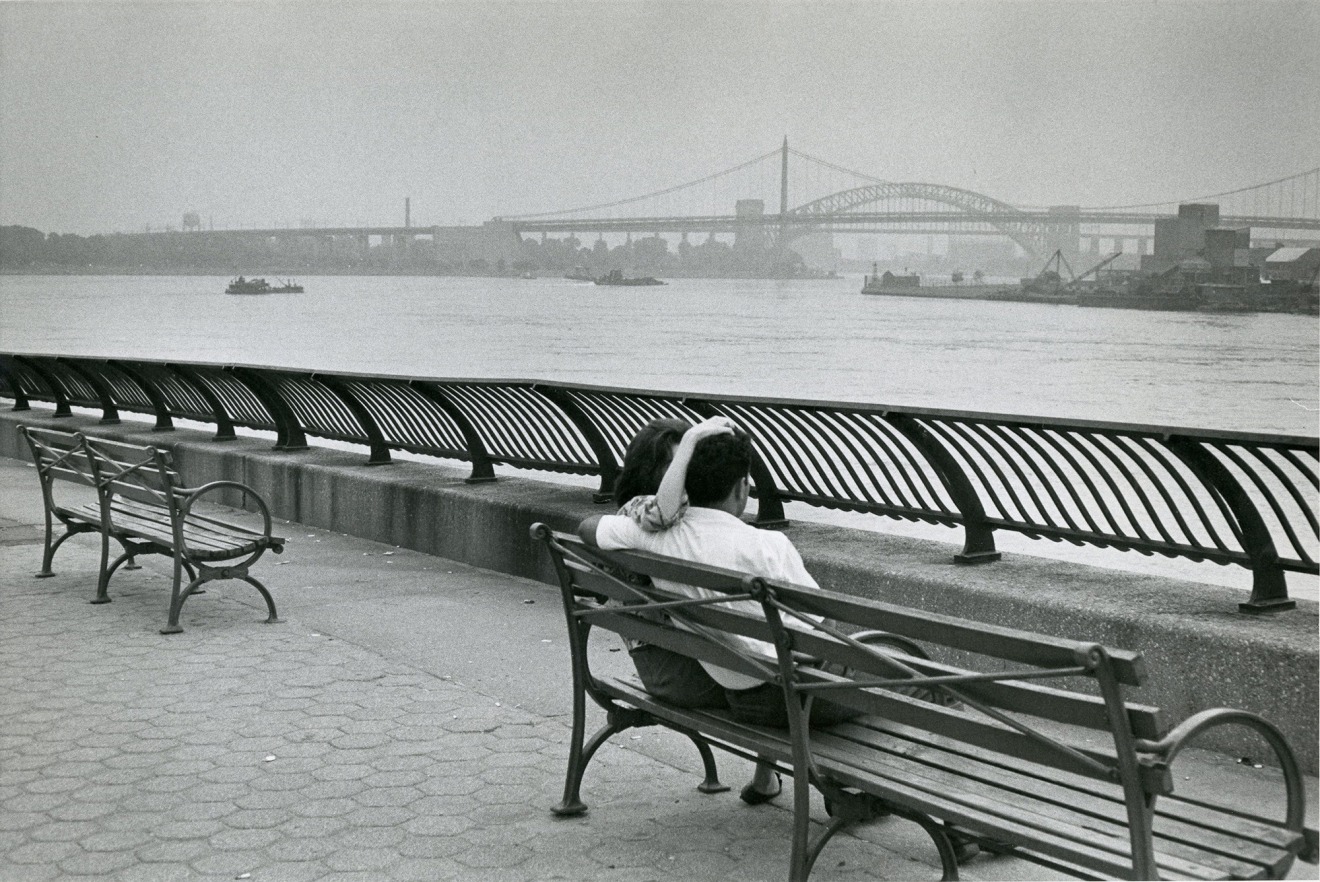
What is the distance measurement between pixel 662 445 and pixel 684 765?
1.15m

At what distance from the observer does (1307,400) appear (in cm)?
4809

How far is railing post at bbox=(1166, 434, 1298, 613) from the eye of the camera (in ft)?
15.9

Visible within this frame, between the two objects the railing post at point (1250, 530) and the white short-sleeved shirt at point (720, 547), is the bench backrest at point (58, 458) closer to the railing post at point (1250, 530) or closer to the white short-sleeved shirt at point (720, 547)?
the white short-sleeved shirt at point (720, 547)

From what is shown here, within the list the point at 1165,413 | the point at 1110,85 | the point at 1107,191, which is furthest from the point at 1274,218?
the point at 1110,85

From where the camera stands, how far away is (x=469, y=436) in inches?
357

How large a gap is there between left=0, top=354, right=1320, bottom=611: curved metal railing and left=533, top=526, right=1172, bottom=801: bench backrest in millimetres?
1483

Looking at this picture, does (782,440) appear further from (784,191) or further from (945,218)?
(784,191)

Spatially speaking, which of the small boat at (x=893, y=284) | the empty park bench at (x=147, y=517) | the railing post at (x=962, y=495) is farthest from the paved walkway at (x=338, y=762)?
the small boat at (x=893, y=284)

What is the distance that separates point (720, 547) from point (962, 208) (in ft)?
127

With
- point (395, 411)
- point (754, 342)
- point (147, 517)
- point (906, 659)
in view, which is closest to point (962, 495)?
point (906, 659)

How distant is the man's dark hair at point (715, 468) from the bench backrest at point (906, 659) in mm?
254

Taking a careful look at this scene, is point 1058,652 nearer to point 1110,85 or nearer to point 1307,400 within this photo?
point 1307,400

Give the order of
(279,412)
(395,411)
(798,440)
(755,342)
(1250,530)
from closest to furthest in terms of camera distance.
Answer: (1250,530) < (798,440) < (395,411) < (279,412) < (755,342)

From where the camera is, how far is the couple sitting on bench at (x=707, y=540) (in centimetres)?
364
